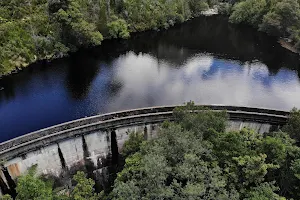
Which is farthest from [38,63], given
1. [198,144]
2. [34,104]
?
[198,144]

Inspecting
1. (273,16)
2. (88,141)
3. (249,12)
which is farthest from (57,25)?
(249,12)

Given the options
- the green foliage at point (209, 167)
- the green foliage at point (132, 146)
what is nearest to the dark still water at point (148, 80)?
the green foliage at point (132, 146)

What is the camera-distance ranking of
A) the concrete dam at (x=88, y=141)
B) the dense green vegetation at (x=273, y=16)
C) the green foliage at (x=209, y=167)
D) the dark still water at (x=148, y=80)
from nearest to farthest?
the green foliage at (x=209, y=167) → the concrete dam at (x=88, y=141) → the dark still water at (x=148, y=80) → the dense green vegetation at (x=273, y=16)

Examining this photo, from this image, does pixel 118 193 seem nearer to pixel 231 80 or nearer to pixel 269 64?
pixel 231 80

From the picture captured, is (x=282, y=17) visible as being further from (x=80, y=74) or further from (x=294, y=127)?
(x=294, y=127)

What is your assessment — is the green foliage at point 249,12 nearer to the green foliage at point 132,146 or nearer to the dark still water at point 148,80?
the dark still water at point 148,80

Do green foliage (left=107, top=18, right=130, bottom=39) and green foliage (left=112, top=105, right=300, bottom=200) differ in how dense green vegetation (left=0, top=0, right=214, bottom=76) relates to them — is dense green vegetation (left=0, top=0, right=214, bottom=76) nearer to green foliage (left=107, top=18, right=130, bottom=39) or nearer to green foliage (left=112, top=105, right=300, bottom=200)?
green foliage (left=107, top=18, right=130, bottom=39)
